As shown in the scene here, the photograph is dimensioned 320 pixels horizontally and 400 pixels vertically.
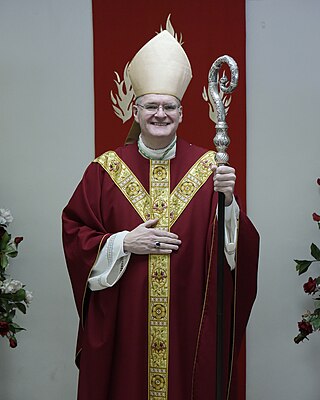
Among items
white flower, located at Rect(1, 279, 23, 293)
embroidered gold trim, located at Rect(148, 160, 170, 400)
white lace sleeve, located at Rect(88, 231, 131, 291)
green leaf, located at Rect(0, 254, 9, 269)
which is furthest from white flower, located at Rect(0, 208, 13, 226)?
embroidered gold trim, located at Rect(148, 160, 170, 400)

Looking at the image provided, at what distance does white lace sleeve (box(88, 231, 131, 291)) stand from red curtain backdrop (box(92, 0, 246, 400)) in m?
1.04

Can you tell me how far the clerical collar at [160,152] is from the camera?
2.97 metres

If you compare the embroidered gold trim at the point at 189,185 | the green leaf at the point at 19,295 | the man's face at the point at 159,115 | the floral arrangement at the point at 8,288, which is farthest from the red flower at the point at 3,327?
the man's face at the point at 159,115

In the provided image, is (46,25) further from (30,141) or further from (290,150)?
(290,150)

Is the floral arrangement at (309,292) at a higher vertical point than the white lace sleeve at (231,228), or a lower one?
lower

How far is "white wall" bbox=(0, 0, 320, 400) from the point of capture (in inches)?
151

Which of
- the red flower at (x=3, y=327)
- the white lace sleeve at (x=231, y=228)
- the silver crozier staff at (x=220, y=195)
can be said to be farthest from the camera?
the red flower at (x=3, y=327)

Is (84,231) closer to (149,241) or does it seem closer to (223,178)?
(149,241)

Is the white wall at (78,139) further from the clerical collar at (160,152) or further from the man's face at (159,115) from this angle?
the man's face at (159,115)

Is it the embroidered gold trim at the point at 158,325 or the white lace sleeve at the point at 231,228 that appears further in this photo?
the embroidered gold trim at the point at 158,325

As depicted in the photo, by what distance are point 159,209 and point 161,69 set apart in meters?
0.52

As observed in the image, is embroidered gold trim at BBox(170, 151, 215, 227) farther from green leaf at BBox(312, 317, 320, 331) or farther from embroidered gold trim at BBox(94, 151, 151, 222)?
green leaf at BBox(312, 317, 320, 331)

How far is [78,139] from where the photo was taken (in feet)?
12.6

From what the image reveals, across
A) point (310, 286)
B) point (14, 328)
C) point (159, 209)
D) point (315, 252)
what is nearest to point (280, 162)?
point (315, 252)
